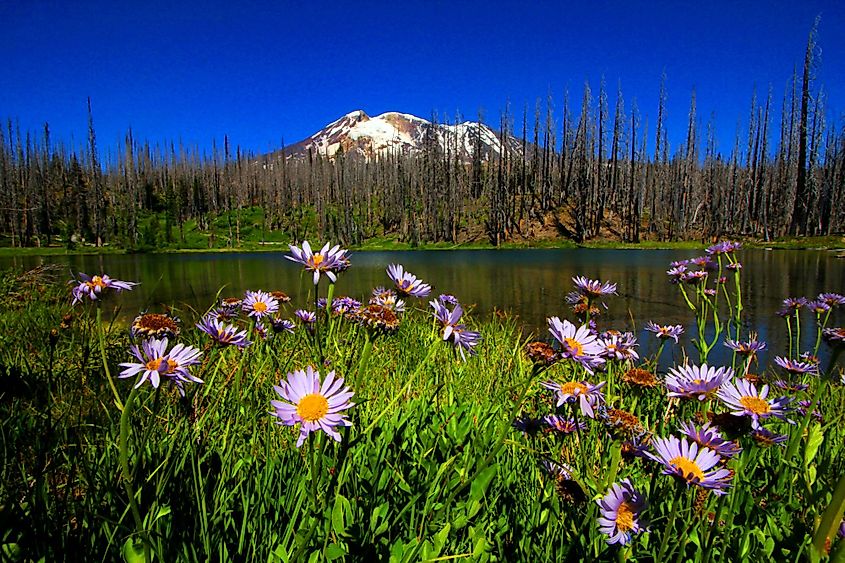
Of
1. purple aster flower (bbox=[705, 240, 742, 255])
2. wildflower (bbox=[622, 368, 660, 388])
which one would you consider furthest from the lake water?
wildflower (bbox=[622, 368, 660, 388])

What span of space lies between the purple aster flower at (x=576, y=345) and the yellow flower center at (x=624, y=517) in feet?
0.93

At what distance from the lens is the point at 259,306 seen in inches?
74.8

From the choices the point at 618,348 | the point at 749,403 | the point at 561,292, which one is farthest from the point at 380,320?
the point at 561,292

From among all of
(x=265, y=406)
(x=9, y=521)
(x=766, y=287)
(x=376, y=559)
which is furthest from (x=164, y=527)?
(x=766, y=287)

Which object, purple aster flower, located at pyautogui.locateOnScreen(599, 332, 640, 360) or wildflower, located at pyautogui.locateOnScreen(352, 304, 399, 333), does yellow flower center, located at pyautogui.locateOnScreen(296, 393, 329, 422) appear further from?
purple aster flower, located at pyautogui.locateOnScreen(599, 332, 640, 360)

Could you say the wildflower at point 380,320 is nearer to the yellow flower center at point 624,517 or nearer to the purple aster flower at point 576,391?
A: the purple aster flower at point 576,391

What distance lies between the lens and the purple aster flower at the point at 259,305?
1845mm

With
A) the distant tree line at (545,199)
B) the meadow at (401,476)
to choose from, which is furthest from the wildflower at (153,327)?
the distant tree line at (545,199)

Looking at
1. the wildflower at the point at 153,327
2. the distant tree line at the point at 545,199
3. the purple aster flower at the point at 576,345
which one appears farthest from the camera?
the distant tree line at the point at 545,199

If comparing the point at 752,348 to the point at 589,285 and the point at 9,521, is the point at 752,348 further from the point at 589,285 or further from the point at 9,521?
the point at 9,521

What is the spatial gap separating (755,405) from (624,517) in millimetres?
366

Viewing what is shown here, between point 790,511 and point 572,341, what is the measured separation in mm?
1031

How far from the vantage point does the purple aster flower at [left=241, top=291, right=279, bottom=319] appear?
1.84 m

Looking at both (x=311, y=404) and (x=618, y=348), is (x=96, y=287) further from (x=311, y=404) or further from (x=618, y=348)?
(x=618, y=348)
